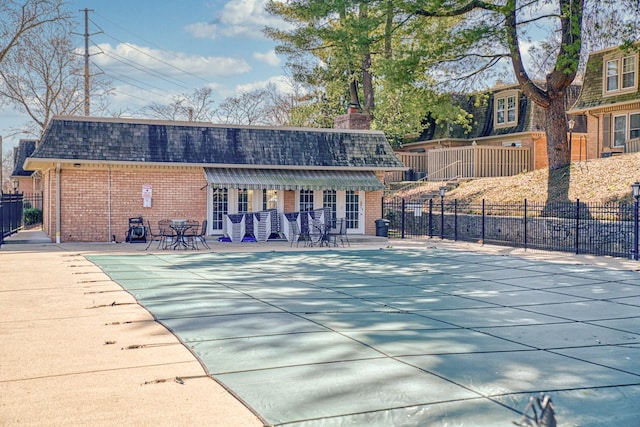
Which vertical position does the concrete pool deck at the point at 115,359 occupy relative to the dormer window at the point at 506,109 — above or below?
below

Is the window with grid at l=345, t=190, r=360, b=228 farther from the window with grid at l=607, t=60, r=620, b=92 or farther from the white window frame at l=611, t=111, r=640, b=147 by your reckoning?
the window with grid at l=607, t=60, r=620, b=92

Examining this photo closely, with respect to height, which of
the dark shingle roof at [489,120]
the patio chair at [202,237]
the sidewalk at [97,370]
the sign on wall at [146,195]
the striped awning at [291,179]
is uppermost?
the dark shingle roof at [489,120]

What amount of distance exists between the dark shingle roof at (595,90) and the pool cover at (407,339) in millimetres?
17361

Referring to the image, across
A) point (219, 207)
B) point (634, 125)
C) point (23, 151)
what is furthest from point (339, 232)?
point (23, 151)

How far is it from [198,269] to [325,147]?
11.4 m

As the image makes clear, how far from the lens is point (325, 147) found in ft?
79.9

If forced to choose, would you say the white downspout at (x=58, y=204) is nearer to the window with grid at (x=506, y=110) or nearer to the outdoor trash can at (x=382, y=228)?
the outdoor trash can at (x=382, y=228)

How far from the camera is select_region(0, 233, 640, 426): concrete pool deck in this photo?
4.95 meters

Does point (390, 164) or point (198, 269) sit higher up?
point (390, 164)

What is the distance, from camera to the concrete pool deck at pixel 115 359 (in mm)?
4949

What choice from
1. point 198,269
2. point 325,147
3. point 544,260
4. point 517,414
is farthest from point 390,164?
point 517,414

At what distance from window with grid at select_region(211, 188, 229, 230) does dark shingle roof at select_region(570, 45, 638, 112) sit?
1742 centimetres

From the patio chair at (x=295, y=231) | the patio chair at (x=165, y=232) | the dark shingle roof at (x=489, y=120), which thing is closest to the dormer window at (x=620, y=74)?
the dark shingle roof at (x=489, y=120)

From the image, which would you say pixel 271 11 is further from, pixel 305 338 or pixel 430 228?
pixel 305 338
